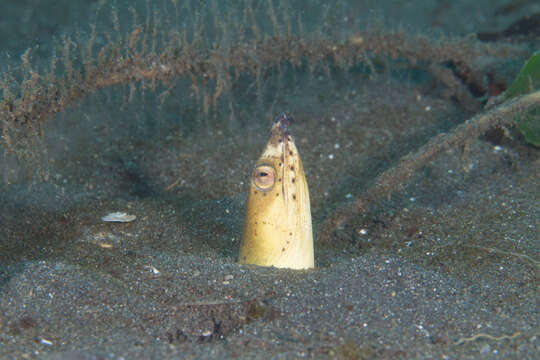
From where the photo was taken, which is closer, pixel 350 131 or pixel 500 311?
pixel 500 311

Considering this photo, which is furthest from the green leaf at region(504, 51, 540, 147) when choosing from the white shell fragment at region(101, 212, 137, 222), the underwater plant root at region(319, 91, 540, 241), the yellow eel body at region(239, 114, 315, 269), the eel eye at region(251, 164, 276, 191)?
the white shell fragment at region(101, 212, 137, 222)

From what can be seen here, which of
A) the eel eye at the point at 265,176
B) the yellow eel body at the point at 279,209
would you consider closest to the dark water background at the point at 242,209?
the yellow eel body at the point at 279,209

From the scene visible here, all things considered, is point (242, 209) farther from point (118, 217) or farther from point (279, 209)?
point (279, 209)

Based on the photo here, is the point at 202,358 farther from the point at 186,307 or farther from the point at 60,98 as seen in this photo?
the point at 60,98

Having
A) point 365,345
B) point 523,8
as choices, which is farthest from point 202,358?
point 523,8

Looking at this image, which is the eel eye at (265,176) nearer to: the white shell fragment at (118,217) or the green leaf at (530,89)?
the white shell fragment at (118,217)

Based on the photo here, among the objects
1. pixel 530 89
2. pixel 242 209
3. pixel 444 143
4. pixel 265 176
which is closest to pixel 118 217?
pixel 242 209

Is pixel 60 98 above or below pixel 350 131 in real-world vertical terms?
above
